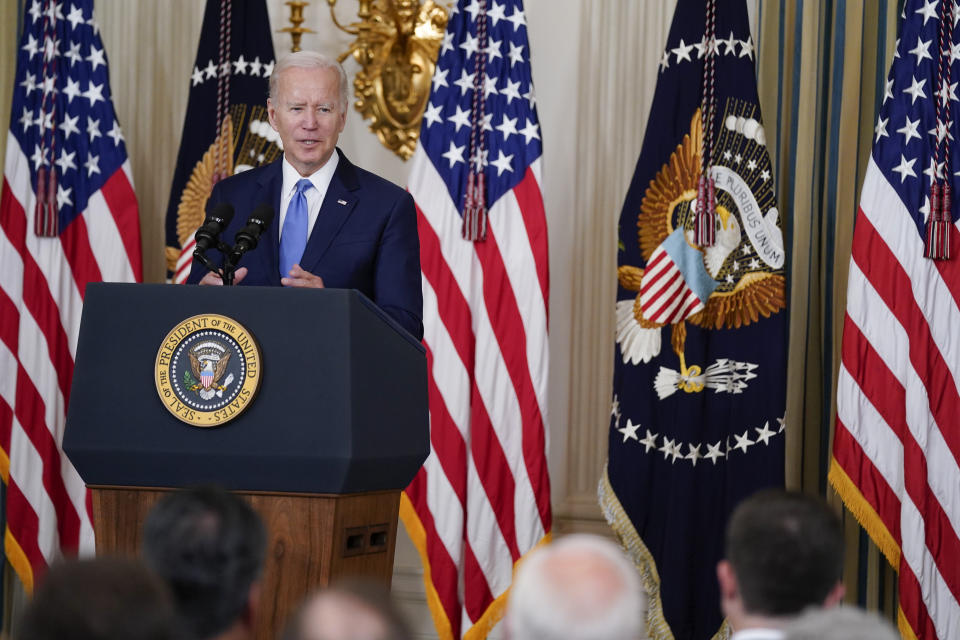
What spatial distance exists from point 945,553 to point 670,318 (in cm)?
136

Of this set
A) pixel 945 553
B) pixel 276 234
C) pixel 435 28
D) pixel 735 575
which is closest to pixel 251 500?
pixel 276 234

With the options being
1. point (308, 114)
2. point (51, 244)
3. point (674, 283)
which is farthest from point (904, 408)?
point (51, 244)

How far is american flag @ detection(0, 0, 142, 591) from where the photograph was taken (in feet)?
17.7

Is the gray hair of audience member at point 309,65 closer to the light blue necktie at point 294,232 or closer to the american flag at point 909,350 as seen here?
the light blue necktie at point 294,232

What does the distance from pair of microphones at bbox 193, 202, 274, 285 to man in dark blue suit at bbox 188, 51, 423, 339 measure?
1.11 feet

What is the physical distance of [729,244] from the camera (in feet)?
16.1

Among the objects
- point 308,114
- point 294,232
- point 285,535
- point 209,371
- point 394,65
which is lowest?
point 285,535

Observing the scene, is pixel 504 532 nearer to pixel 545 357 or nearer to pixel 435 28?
pixel 545 357

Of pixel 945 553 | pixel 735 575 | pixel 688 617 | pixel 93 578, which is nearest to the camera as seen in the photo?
pixel 93 578

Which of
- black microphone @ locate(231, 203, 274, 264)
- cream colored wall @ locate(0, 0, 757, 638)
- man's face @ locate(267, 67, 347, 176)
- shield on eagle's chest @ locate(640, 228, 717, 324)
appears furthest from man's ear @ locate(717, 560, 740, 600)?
cream colored wall @ locate(0, 0, 757, 638)

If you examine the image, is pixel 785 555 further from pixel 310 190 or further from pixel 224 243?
pixel 310 190

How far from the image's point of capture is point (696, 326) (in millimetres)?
4953

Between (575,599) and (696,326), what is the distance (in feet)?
12.0

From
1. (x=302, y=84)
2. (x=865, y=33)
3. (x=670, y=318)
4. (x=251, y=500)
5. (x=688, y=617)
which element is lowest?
(x=688, y=617)
